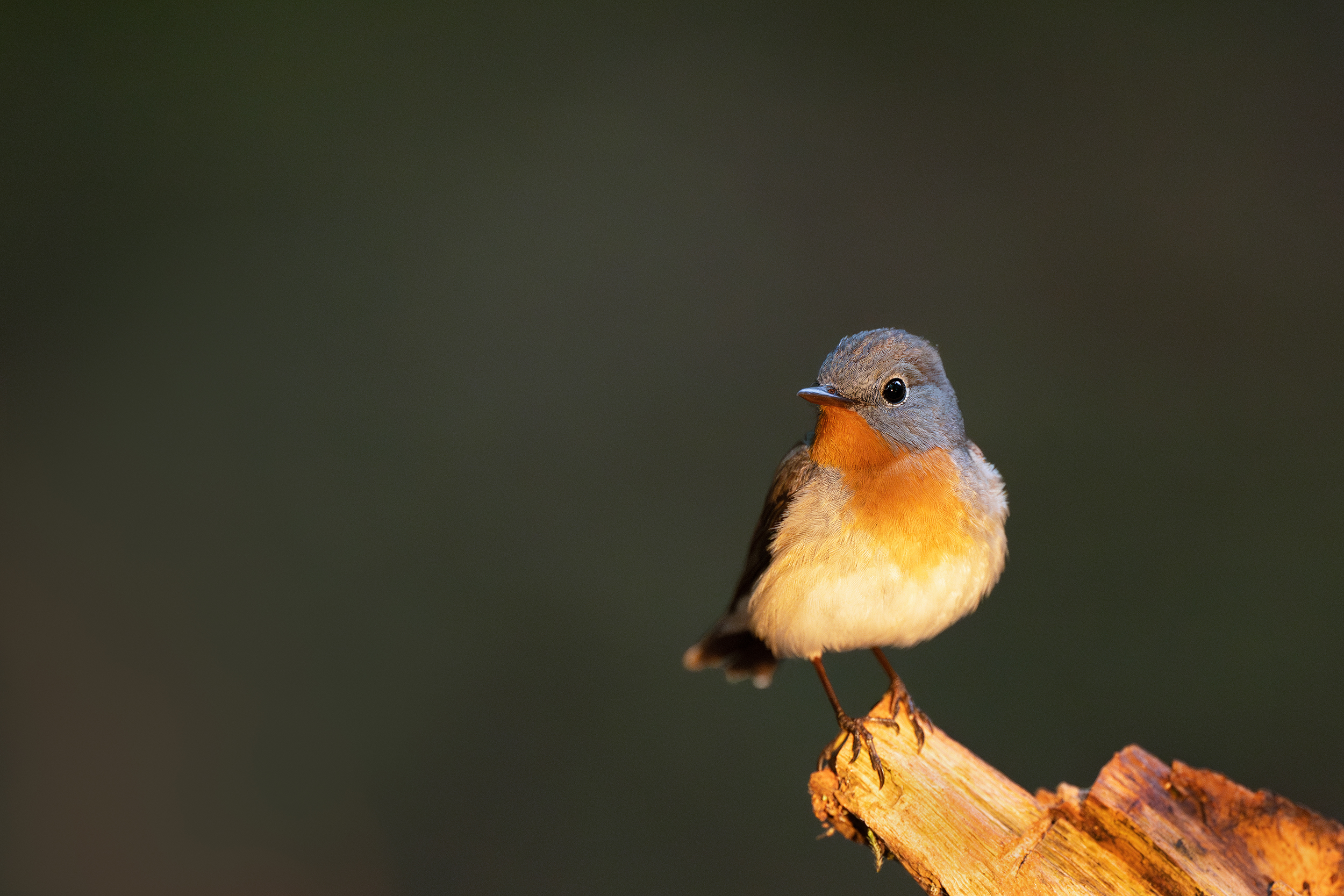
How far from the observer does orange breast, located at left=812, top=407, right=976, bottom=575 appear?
3084 millimetres

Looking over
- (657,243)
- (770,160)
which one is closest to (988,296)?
(770,160)

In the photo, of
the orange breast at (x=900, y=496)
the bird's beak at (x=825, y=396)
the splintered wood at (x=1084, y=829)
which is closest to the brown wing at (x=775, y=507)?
the orange breast at (x=900, y=496)

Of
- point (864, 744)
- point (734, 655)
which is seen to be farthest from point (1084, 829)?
point (734, 655)

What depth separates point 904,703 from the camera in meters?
3.41

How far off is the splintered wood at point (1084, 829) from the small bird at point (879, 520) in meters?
0.13

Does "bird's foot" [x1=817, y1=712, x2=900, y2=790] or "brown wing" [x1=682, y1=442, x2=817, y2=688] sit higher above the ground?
"brown wing" [x1=682, y1=442, x2=817, y2=688]

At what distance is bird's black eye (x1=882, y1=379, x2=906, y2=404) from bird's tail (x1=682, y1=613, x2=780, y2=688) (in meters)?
1.16

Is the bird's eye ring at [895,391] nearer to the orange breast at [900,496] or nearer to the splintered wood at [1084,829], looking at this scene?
the orange breast at [900,496]

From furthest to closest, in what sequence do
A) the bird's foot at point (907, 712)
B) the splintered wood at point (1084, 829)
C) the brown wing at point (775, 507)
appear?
the brown wing at point (775, 507) → the bird's foot at point (907, 712) → the splintered wood at point (1084, 829)

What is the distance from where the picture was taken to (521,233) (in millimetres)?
6039

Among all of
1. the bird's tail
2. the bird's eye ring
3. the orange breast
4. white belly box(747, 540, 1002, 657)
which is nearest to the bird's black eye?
the bird's eye ring

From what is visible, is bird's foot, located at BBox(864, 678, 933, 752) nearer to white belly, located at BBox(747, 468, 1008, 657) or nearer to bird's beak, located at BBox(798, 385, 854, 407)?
white belly, located at BBox(747, 468, 1008, 657)

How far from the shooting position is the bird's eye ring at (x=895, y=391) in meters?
3.09

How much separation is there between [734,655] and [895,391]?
4.31ft
